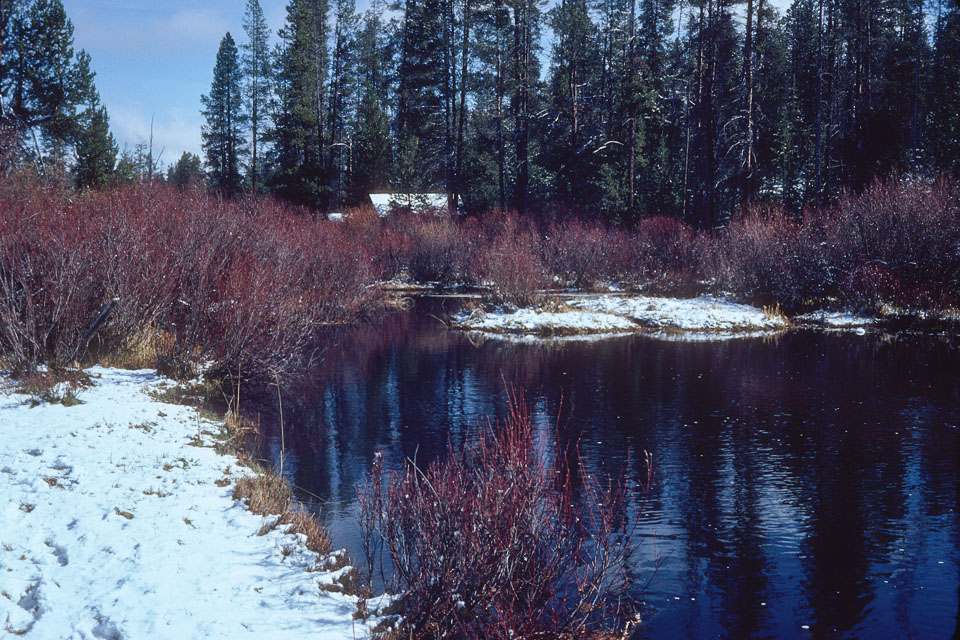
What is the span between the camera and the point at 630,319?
74.3 feet

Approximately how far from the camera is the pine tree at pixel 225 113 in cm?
5628

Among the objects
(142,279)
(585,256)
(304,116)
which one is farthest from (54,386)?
(304,116)

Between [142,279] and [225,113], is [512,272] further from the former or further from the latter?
[225,113]

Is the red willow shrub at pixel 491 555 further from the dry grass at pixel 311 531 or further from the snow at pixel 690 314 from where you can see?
the snow at pixel 690 314

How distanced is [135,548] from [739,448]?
25.9 ft

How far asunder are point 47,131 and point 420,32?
67.0 feet

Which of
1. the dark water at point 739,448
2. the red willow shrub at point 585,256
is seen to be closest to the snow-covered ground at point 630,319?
the dark water at point 739,448

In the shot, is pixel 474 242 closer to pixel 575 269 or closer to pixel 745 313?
pixel 575 269

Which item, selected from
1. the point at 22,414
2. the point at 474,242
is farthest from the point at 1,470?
the point at 474,242

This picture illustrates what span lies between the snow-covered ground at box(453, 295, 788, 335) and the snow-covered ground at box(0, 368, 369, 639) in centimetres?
Result: 1389

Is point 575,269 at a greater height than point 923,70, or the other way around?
point 923,70

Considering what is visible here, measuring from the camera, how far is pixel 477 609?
4.90 meters

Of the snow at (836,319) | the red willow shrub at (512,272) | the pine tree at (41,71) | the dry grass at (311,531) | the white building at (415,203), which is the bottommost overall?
the dry grass at (311,531)

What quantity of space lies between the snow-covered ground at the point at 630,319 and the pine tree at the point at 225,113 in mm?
40834
